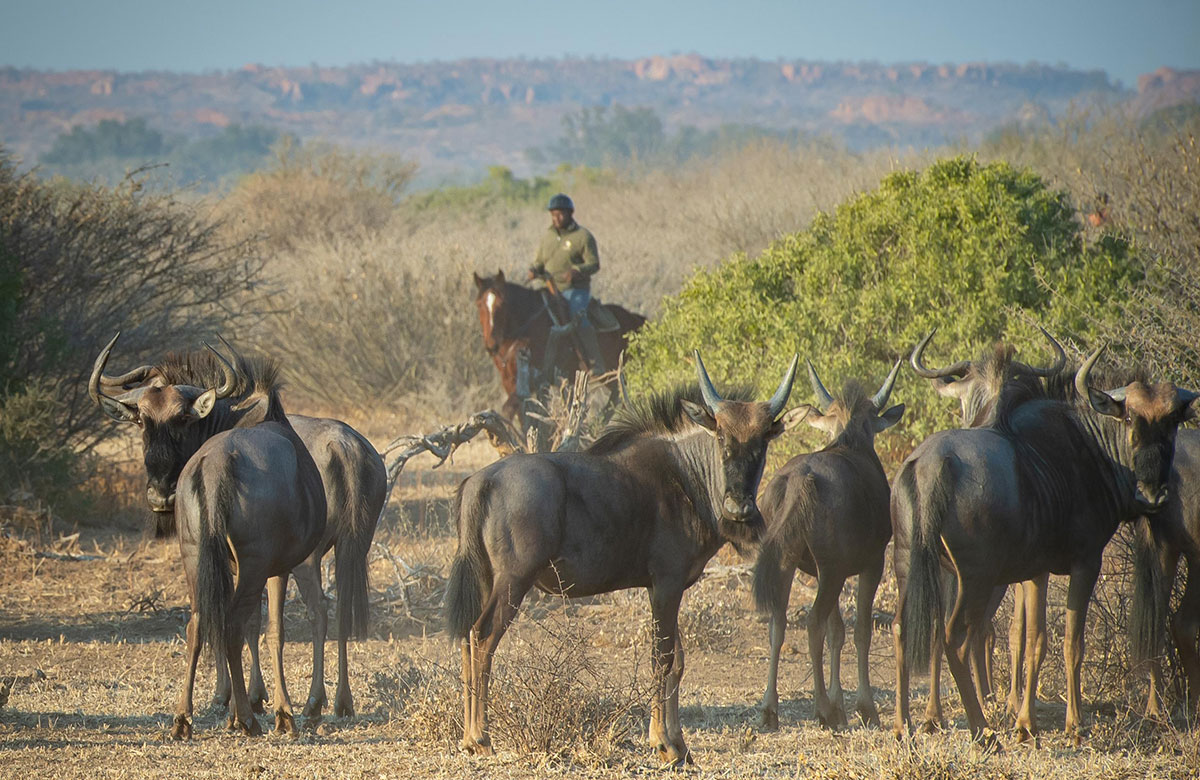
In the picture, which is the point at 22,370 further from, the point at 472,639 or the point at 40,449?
the point at 472,639

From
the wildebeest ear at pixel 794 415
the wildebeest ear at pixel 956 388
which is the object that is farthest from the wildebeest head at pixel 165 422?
the wildebeest ear at pixel 956 388

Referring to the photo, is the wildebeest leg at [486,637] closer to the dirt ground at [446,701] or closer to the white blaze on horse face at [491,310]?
the dirt ground at [446,701]

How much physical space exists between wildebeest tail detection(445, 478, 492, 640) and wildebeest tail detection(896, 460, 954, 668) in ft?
7.07

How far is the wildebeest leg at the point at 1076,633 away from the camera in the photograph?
6.88 m

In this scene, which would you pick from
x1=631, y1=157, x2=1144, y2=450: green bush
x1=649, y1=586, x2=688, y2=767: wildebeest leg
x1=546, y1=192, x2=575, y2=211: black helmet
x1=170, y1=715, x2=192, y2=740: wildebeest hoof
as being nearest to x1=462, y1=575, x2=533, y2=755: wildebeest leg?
x1=649, y1=586, x2=688, y2=767: wildebeest leg

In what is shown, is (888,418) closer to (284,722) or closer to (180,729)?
(284,722)

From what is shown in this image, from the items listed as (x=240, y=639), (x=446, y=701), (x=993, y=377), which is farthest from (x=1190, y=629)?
(x=240, y=639)

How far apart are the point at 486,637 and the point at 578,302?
10956mm

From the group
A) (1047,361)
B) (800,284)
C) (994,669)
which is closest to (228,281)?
(800,284)

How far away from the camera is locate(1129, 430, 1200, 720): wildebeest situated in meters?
7.09

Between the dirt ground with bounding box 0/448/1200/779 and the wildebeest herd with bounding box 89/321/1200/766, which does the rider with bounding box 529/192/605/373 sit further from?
the wildebeest herd with bounding box 89/321/1200/766

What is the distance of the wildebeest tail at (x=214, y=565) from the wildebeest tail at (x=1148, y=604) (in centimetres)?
486

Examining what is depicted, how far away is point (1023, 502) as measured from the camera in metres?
6.68

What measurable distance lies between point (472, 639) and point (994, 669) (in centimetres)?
358
